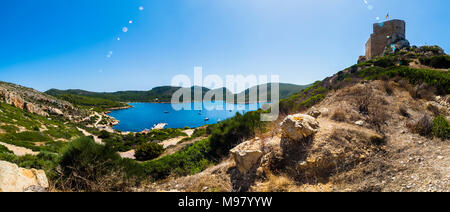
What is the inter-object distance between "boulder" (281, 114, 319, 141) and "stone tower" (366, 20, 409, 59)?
2911cm

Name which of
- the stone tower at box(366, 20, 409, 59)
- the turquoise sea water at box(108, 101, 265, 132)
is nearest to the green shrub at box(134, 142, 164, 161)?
the turquoise sea water at box(108, 101, 265, 132)

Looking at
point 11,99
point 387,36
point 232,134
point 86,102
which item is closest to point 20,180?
point 232,134

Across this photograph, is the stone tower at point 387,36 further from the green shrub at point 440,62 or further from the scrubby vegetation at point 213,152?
the scrubby vegetation at point 213,152

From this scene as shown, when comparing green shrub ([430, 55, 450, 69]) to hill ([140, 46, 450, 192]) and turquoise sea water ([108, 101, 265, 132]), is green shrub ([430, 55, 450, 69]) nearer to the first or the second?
hill ([140, 46, 450, 192])

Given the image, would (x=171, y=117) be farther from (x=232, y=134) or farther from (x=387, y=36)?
(x=387, y=36)

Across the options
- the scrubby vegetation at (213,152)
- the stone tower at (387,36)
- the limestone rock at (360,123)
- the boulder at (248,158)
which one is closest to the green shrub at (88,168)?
the boulder at (248,158)

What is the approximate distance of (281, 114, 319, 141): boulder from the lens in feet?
14.4

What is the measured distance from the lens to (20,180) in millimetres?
2984

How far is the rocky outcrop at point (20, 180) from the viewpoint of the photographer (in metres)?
2.73

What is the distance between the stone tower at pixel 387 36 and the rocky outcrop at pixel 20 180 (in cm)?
3481

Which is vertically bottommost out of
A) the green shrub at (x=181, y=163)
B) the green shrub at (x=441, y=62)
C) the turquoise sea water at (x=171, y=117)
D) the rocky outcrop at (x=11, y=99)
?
the turquoise sea water at (x=171, y=117)
